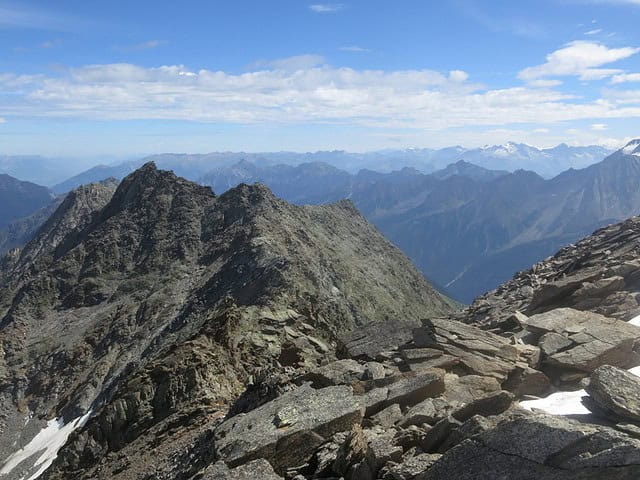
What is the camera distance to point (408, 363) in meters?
24.6

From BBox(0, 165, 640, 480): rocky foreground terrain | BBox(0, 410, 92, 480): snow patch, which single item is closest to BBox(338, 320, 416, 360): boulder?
BBox(0, 165, 640, 480): rocky foreground terrain

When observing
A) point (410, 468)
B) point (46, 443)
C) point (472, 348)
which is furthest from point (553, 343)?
point (46, 443)

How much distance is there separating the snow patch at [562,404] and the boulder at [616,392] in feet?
3.67

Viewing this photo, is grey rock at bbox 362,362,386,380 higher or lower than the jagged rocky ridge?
higher

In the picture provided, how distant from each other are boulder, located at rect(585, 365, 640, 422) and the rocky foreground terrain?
0.05 metres

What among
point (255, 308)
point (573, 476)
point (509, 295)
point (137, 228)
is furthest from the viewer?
point (137, 228)

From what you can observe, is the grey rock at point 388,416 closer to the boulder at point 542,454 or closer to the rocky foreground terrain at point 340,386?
the rocky foreground terrain at point 340,386

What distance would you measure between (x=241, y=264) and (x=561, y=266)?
76.4 metres

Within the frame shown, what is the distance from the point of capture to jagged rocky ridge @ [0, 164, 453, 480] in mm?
39281

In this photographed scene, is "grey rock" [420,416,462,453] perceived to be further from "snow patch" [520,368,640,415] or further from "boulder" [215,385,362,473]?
"snow patch" [520,368,640,415]

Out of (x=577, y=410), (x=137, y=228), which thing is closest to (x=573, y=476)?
(x=577, y=410)

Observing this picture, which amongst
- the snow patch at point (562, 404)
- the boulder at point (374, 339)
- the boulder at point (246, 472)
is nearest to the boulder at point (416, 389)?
the snow patch at point (562, 404)

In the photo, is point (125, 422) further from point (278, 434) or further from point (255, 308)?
point (278, 434)

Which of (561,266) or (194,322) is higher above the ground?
(561,266)
